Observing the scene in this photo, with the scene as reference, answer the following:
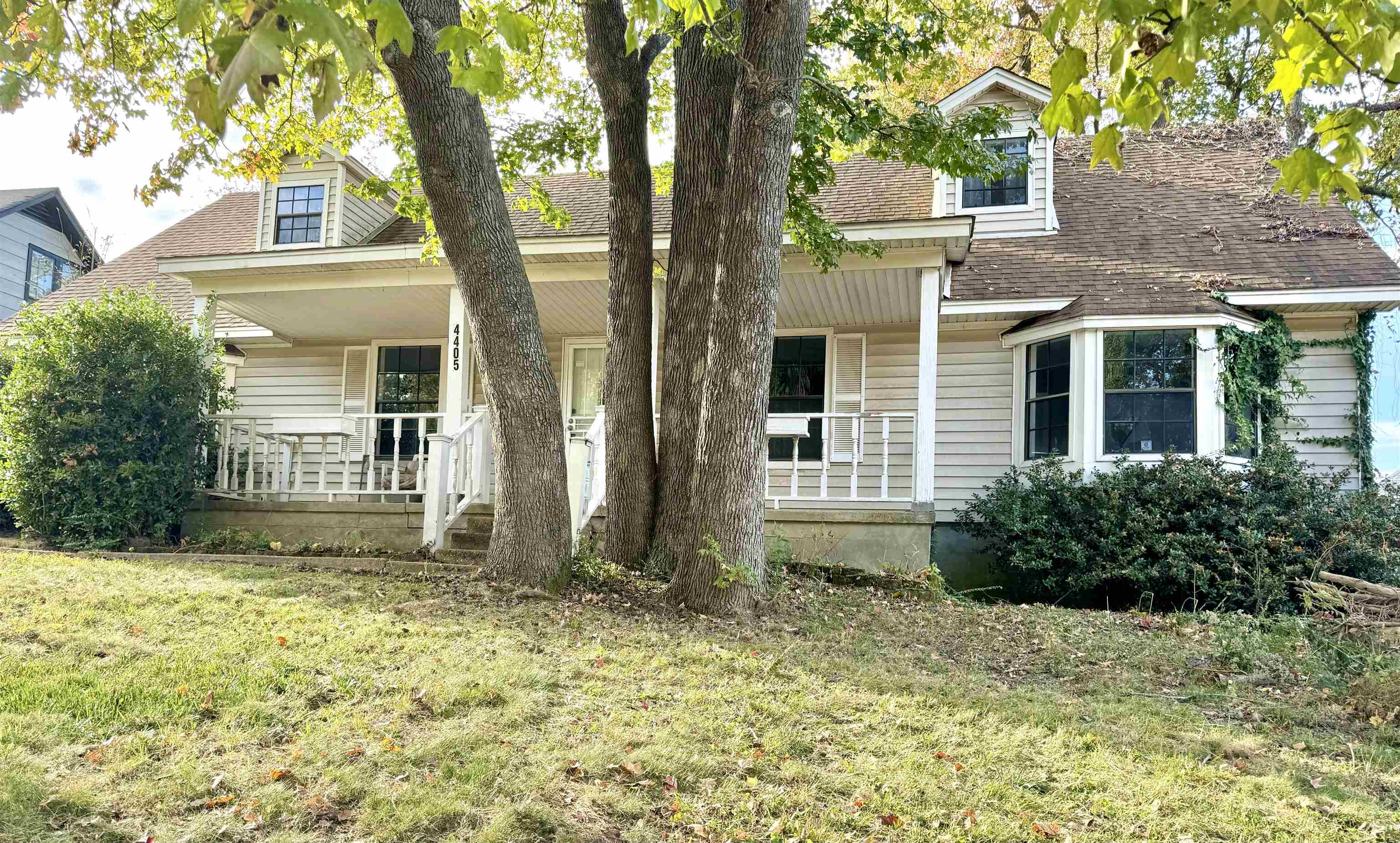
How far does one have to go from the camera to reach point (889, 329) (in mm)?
12070

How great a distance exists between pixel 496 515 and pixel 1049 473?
6.19m

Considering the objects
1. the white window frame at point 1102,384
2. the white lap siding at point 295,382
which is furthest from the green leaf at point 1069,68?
the white lap siding at point 295,382

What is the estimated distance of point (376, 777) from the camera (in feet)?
11.3

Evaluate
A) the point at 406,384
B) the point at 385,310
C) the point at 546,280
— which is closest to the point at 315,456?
the point at 406,384

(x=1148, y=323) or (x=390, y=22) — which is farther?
(x=1148, y=323)

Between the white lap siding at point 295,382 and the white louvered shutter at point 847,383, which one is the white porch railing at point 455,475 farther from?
the white lap siding at point 295,382

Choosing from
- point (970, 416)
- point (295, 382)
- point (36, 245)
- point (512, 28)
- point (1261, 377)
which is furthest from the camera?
point (36, 245)

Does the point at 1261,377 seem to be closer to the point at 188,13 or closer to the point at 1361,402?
the point at 1361,402

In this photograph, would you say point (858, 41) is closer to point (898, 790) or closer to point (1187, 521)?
point (1187, 521)

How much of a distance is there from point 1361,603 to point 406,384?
11.6m

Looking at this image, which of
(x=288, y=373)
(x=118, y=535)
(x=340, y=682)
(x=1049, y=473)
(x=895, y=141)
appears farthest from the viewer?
(x=288, y=373)

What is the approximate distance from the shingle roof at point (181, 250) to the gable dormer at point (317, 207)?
46.5 inches

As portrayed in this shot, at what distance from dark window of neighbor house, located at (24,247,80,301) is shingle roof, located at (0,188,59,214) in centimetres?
104

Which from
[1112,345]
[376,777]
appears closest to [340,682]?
[376,777]
